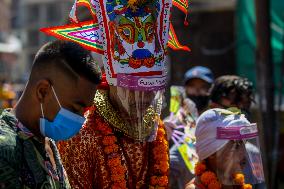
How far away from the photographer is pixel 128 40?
3.29m

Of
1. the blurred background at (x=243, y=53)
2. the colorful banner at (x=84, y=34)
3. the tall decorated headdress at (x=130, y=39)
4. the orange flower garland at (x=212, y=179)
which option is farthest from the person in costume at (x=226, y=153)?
the blurred background at (x=243, y=53)

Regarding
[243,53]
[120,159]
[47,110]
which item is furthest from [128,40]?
[243,53]

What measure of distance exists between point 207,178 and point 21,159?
1.47m

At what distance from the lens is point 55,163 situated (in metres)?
2.69

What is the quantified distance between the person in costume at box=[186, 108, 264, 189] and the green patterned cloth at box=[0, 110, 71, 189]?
4.20ft

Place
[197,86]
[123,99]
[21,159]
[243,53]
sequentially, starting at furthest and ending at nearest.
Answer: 1. [243,53]
2. [197,86]
3. [123,99]
4. [21,159]

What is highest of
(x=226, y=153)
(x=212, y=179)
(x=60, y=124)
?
(x=60, y=124)

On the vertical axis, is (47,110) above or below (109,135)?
above

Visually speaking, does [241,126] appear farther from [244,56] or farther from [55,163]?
[244,56]

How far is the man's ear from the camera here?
2.50 meters

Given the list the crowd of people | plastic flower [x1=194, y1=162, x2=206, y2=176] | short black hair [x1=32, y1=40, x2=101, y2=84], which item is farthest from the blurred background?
short black hair [x1=32, y1=40, x2=101, y2=84]

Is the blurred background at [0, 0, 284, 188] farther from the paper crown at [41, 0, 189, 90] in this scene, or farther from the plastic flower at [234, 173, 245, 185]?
the plastic flower at [234, 173, 245, 185]

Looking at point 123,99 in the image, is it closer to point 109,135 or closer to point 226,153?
point 109,135

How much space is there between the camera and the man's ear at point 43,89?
2502 millimetres
